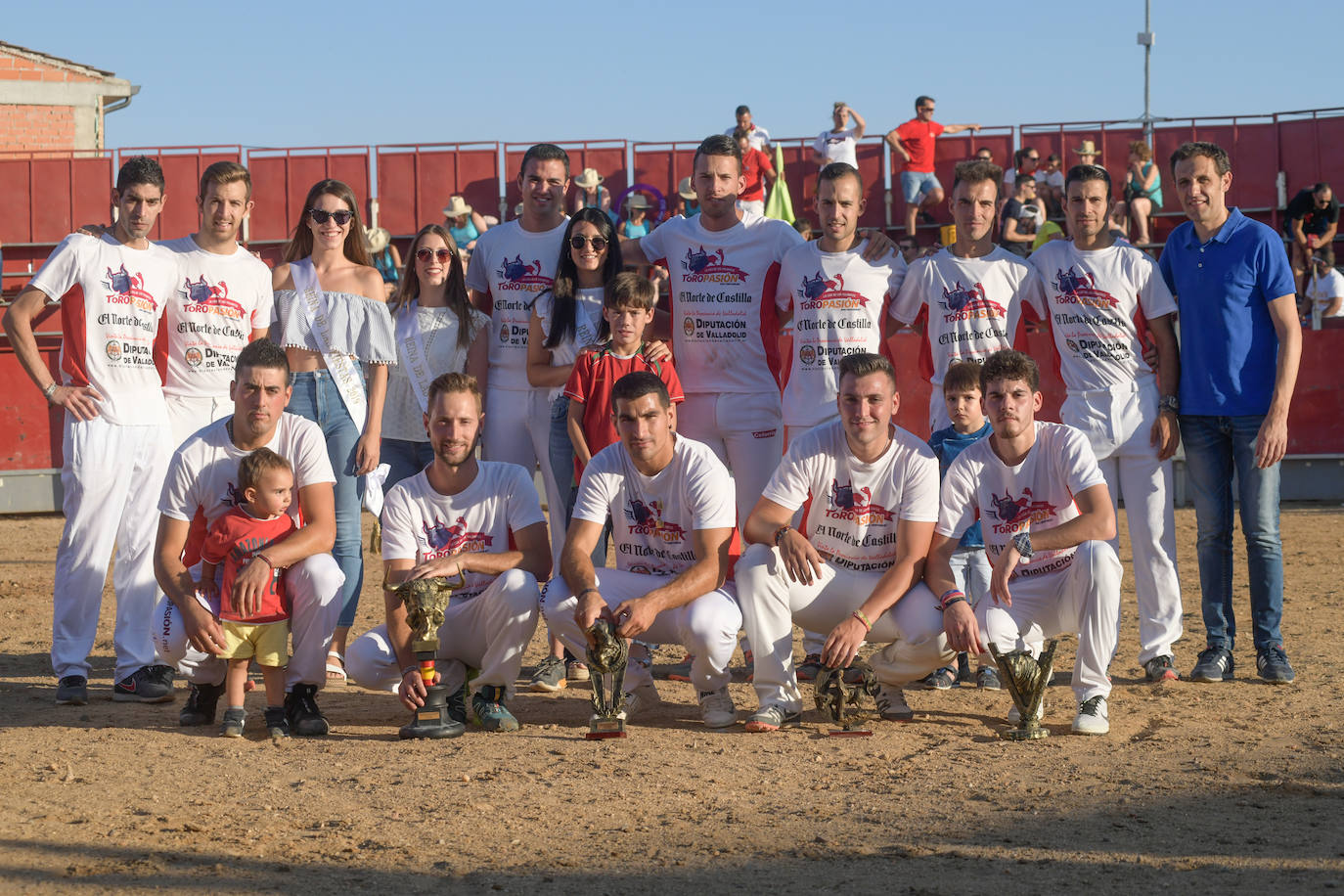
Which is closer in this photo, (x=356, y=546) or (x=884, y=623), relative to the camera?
(x=884, y=623)

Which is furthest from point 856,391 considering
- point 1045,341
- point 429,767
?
point 1045,341

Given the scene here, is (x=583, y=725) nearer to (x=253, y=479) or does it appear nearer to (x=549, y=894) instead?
(x=253, y=479)

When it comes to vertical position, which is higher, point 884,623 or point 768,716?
point 884,623

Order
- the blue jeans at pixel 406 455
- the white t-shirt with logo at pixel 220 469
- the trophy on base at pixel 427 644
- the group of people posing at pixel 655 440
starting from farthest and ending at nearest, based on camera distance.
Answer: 1. the blue jeans at pixel 406 455
2. the white t-shirt with logo at pixel 220 469
3. the group of people posing at pixel 655 440
4. the trophy on base at pixel 427 644

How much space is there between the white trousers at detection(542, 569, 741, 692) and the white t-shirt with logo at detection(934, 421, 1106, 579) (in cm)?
101

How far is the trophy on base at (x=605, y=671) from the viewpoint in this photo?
18.3 ft

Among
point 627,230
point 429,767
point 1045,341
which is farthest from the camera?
point 627,230

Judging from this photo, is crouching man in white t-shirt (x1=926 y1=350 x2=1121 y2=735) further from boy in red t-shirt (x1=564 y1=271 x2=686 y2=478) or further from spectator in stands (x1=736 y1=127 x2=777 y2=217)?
spectator in stands (x1=736 y1=127 x2=777 y2=217)

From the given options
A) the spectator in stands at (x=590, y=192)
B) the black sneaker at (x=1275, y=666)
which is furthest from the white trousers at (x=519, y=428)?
the spectator in stands at (x=590, y=192)

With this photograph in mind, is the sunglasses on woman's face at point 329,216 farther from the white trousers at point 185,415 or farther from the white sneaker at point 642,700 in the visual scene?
→ the white sneaker at point 642,700

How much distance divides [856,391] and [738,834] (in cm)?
218

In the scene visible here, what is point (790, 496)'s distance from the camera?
19.5 feet

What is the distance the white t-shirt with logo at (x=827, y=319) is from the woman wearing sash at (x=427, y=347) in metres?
1.64

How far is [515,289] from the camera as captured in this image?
7176 millimetres
